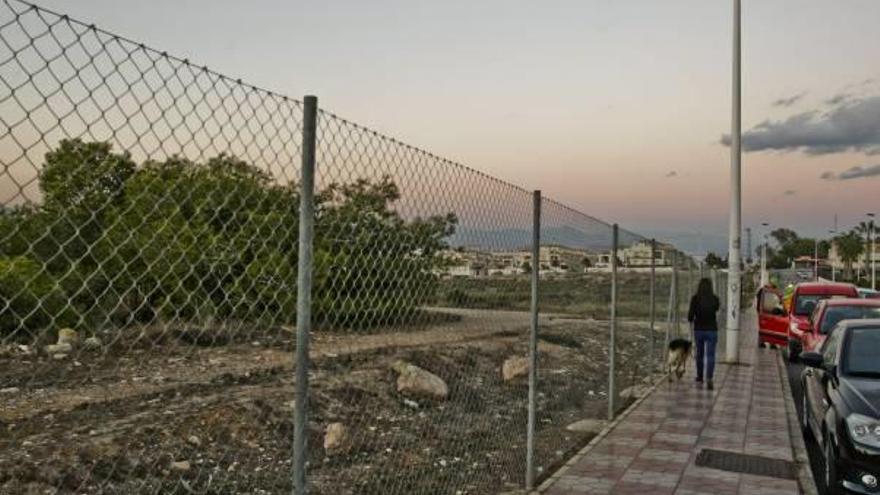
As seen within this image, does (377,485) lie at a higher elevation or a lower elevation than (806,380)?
lower

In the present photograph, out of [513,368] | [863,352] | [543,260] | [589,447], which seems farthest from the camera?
[513,368]

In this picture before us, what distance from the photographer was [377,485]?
705cm

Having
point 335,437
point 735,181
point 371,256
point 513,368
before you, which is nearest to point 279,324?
point 371,256

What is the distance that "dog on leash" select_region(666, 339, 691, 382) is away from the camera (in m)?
13.2

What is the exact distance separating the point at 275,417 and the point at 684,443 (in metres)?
4.42

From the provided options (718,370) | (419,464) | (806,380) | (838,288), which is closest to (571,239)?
(419,464)

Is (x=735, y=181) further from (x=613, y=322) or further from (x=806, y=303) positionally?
(x=613, y=322)

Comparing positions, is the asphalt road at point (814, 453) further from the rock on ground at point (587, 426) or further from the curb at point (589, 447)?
the rock on ground at point (587, 426)

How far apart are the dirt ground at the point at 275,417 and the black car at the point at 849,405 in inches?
93.1

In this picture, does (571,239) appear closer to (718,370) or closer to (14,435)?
(14,435)

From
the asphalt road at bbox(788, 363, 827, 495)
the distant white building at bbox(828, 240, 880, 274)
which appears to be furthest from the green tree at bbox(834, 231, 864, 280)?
the asphalt road at bbox(788, 363, 827, 495)

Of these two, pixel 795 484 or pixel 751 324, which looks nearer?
pixel 795 484

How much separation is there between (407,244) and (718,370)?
1242 centimetres

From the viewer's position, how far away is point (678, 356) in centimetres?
1321
